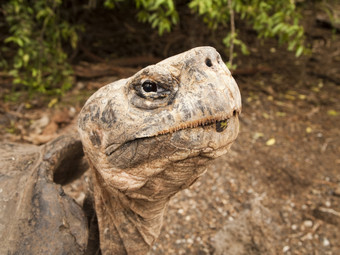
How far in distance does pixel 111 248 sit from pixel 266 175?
1.99 m

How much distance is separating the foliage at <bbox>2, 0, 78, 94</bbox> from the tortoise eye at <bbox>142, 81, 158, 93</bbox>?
7.85ft

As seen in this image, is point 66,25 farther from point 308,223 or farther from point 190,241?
point 308,223

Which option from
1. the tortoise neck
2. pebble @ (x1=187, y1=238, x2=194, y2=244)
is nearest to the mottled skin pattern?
the tortoise neck

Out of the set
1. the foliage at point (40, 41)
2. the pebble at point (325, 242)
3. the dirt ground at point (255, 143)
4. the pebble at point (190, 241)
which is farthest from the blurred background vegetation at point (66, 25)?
the pebble at point (325, 242)

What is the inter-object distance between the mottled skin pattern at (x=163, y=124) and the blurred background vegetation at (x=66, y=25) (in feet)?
5.28

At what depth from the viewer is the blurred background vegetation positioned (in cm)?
281

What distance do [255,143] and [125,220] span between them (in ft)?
7.80

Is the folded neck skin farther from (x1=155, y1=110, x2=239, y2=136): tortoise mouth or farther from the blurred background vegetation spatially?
the blurred background vegetation

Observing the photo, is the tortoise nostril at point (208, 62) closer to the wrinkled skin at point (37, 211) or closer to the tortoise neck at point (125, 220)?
the tortoise neck at point (125, 220)

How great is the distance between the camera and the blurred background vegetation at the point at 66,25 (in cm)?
281

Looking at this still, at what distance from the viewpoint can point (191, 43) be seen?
428 cm

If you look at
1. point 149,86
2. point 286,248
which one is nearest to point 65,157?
point 149,86

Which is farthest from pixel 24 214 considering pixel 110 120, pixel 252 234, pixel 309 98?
pixel 309 98

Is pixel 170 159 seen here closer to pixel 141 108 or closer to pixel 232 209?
pixel 141 108
